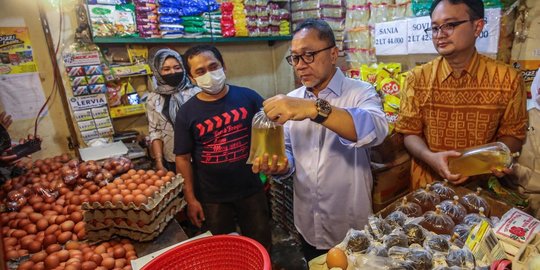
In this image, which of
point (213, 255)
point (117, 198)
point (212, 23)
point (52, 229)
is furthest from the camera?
point (212, 23)

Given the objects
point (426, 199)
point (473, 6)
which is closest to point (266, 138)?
point (426, 199)

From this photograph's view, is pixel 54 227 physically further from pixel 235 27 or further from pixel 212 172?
pixel 235 27

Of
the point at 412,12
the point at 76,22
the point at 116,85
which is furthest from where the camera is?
the point at 116,85

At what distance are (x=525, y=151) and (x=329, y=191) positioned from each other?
1.08m

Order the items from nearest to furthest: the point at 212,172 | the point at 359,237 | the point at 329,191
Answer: the point at 359,237, the point at 329,191, the point at 212,172

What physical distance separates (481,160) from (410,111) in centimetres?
44

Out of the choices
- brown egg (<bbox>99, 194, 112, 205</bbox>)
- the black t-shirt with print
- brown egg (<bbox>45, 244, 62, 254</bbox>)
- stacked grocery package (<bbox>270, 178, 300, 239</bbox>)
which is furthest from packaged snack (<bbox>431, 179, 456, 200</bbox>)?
brown egg (<bbox>45, 244, 62, 254</bbox>)

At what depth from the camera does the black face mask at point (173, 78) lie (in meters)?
2.71

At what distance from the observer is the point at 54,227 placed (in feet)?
5.23

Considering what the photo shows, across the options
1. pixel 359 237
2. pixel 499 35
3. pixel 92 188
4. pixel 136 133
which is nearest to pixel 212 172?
pixel 92 188

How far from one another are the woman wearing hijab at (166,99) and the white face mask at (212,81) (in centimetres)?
83

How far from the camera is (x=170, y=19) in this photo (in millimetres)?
3307

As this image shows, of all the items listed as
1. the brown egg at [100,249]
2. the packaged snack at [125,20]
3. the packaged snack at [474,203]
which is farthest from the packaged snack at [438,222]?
the packaged snack at [125,20]

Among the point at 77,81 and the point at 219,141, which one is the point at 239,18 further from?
the point at 219,141
